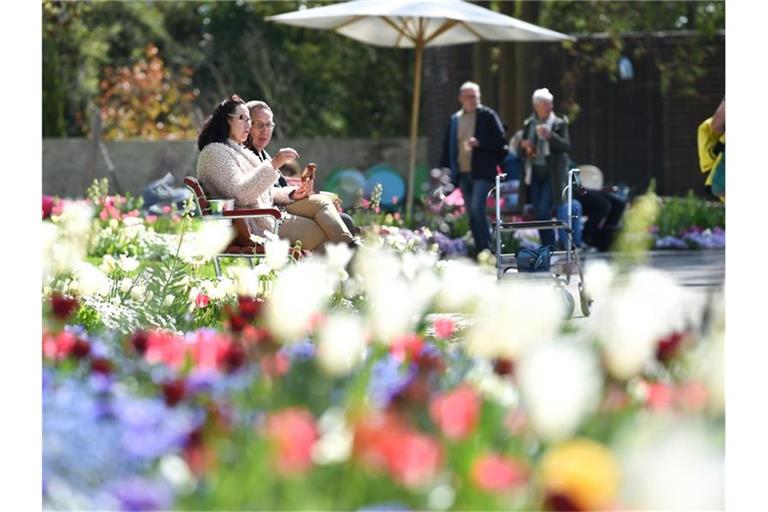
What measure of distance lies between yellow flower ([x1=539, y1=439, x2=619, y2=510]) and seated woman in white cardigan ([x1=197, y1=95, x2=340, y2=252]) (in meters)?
4.98

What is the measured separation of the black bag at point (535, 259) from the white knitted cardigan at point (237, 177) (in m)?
1.59

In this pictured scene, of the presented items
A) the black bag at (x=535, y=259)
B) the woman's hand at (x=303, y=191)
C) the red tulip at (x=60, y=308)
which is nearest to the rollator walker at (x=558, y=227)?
the black bag at (x=535, y=259)

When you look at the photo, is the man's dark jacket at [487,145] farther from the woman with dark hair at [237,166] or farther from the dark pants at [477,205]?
the woman with dark hair at [237,166]

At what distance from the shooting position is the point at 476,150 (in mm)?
12148

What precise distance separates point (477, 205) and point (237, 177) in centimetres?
479

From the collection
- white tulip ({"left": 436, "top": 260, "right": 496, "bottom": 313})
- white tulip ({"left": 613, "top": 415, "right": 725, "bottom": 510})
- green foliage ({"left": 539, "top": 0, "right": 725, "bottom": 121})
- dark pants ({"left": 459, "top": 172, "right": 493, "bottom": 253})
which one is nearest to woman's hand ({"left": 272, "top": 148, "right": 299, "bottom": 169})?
white tulip ({"left": 436, "top": 260, "right": 496, "bottom": 313})

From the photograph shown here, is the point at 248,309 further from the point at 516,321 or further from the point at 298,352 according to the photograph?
the point at 516,321

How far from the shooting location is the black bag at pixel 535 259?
8.56m

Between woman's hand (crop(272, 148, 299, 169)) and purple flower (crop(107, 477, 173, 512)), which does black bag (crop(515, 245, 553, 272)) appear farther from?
purple flower (crop(107, 477, 173, 512))

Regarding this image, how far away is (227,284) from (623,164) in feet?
52.0

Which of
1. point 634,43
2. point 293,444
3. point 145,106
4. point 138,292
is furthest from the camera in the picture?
point 145,106

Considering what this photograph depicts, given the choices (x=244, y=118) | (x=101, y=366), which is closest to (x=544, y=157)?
(x=244, y=118)
